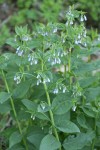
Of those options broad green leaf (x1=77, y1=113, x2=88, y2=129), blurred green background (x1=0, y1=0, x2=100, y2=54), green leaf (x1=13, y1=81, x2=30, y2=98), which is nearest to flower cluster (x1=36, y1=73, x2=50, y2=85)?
green leaf (x1=13, y1=81, x2=30, y2=98)

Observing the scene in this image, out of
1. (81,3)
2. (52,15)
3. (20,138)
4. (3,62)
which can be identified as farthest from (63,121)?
(81,3)

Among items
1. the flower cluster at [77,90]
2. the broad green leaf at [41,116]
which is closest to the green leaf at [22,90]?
the broad green leaf at [41,116]

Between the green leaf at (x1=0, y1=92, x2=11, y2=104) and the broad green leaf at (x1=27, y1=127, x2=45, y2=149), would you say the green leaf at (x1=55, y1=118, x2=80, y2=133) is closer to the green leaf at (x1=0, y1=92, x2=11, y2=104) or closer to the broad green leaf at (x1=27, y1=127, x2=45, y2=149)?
the broad green leaf at (x1=27, y1=127, x2=45, y2=149)

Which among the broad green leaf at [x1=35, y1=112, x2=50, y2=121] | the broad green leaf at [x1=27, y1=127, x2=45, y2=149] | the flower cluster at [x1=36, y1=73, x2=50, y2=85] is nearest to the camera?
the flower cluster at [x1=36, y1=73, x2=50, y2=85]

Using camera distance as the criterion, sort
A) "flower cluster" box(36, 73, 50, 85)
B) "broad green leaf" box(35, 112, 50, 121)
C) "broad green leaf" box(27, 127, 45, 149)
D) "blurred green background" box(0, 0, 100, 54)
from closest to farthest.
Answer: "flower cluster" box(36, 73, 50, 85), "broad green leaf" box(35, 112, 50, 121), "broad green leaf" box(27, 127, 45, 149), "blurred green background" box(0, 0, 100, 54)

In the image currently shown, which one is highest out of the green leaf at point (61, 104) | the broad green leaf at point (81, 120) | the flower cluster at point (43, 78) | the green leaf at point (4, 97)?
the flower cluster at point (43, 78)

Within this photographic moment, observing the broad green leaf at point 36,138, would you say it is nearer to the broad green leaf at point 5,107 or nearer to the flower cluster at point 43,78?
the broad green leaf at point 5,107
